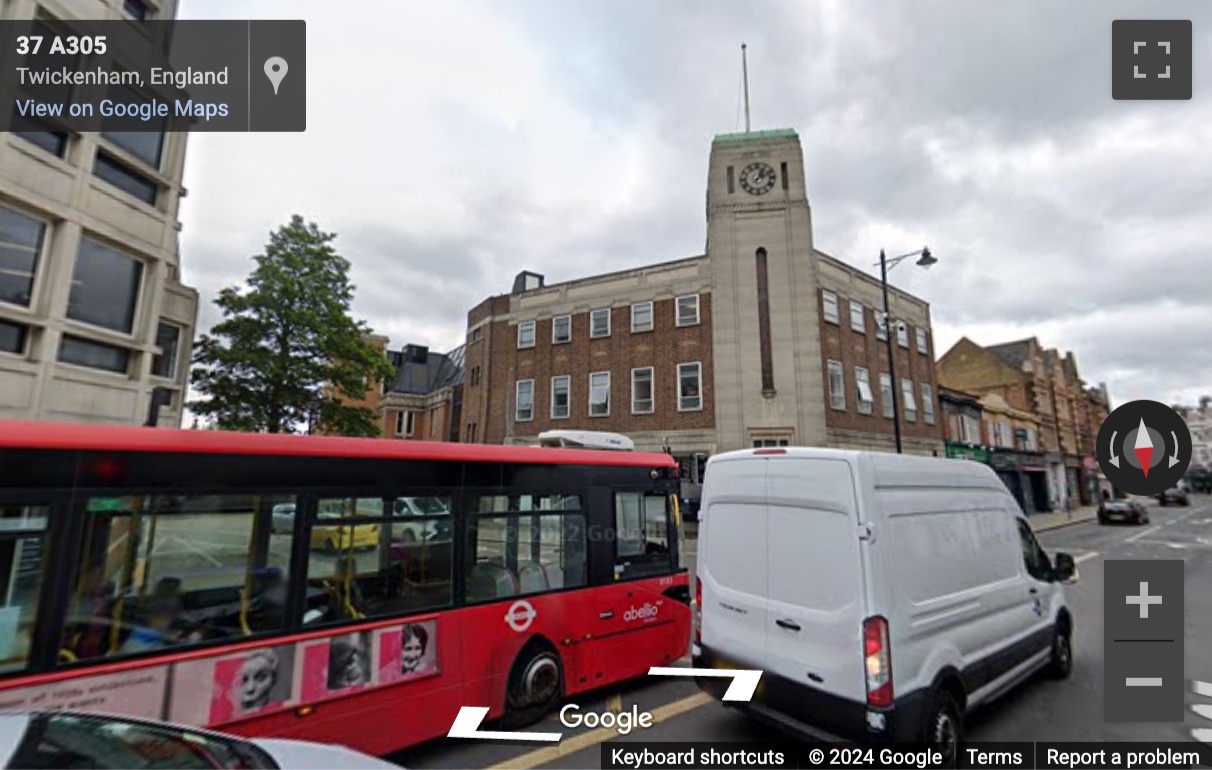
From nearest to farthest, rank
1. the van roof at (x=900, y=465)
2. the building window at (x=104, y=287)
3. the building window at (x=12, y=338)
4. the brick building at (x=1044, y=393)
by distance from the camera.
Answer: the van roof at (x=900, y=465) → the building window at (x=12, y=338) → the building window at (x=104, y=287) → the brick building at (x=1044, y=393)

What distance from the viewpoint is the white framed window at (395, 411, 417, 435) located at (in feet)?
148

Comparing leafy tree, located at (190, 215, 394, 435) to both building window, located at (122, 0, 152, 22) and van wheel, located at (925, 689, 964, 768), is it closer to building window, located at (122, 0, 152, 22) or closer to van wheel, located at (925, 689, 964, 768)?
building window, located at (122, 0, 152, 22)

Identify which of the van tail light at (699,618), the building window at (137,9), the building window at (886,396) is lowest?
the van tail light at (699,618)

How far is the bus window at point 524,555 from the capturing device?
16.6ft

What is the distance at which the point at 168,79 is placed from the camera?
490 inches

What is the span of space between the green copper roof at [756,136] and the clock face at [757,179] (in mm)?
1358

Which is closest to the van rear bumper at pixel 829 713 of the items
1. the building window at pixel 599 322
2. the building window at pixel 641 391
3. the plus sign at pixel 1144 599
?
the plus sign at pixel 1144 599

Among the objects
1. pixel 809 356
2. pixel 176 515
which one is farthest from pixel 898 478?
pixel 809 356

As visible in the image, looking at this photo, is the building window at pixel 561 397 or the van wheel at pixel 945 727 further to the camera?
the building window at pixel 561 397

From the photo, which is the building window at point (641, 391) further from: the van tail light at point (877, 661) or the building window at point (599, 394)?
the van tail light at point (877, 661)

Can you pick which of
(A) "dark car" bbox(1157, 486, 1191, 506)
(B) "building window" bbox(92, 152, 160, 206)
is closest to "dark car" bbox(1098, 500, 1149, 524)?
(A) "dark car" bbox(1157, 486, 1191, 506)

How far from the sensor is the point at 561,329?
27.8 meters

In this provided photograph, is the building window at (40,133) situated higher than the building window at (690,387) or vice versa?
the building window at (40,133)

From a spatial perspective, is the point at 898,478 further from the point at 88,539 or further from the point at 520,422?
the point at 520,422
